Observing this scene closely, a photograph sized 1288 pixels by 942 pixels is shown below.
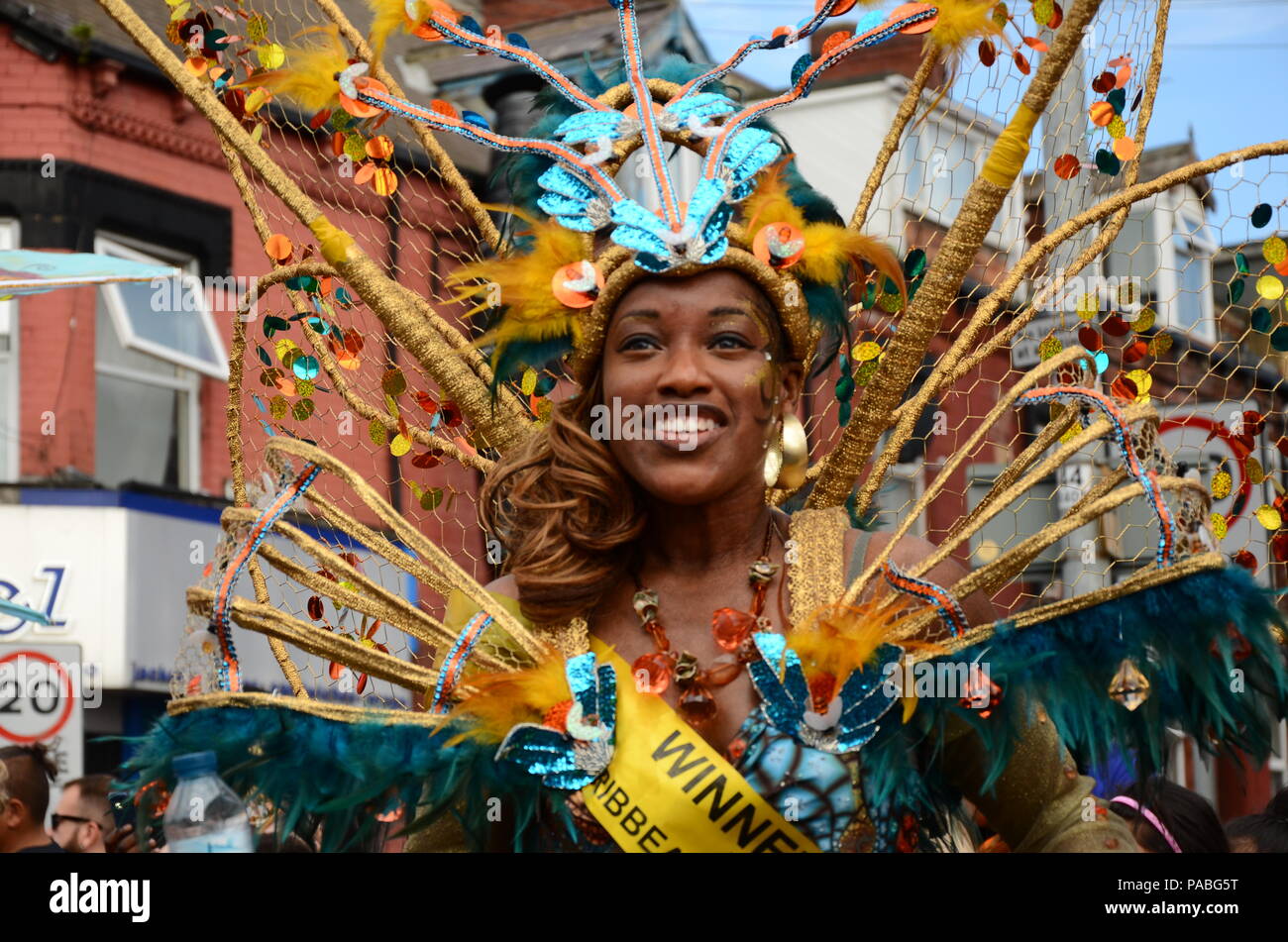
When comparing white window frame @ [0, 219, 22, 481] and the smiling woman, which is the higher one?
white window frame @ [0, 219, 22, 481]

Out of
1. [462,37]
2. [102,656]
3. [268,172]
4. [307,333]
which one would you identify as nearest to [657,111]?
[462,37]

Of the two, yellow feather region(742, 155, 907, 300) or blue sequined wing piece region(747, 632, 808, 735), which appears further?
yellow feather region(742, 155, 907, 300)

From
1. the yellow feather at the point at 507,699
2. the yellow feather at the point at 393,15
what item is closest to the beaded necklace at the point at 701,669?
the yellow feather at the point at 507,699

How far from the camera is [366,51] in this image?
11.2 feet

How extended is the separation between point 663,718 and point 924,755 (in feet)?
1.29

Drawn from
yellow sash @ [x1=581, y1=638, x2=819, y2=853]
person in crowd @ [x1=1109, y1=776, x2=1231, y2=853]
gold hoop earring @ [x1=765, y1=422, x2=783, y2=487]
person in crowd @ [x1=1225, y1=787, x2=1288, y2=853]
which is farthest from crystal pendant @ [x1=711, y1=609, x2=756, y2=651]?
person in crowd @ [x1=1225, y1=787, x2=1288, y2=853]

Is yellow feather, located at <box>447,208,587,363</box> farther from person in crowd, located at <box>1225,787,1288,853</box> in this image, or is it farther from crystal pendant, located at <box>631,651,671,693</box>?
person in crowd, located at <box>1225,787,1288,853</box>

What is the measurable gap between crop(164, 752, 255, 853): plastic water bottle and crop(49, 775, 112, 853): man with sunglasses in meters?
2.47

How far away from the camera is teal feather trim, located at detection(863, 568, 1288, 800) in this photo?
2203mm

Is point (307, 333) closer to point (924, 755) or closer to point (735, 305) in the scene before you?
point (735, 305)

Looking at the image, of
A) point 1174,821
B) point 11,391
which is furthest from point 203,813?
point 11,391

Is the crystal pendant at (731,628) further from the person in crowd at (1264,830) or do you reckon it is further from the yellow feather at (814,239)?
the person in crowd at (1264,830)

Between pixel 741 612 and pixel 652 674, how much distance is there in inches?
6.6

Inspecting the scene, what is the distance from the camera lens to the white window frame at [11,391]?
10.2 m
